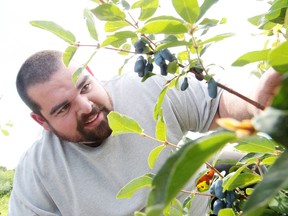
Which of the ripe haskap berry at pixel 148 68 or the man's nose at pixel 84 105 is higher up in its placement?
the ripe haskap berry at pixel 148 68

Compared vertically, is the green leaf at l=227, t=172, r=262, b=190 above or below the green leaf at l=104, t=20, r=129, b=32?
below

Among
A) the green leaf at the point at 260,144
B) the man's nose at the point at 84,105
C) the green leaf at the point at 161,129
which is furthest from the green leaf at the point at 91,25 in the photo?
the man's nose at the point at 84,105

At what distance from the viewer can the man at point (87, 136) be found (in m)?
1.88

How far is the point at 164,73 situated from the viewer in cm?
67

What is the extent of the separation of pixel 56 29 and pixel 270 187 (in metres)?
0.54

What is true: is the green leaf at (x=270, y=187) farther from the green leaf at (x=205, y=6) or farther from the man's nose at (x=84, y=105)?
the man's nose at (x=84, y=105)

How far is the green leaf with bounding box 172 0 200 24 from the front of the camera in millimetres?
506

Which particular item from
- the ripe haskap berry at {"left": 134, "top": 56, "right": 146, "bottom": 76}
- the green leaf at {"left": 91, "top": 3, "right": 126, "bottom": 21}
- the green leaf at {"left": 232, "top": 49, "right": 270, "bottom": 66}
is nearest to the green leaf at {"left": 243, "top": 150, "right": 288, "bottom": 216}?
the green leaf at {"left": 232, "top": 49, "right": 270, "bottom": 66}

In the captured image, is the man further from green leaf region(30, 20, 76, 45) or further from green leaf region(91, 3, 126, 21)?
green leaf region(91, 3, 126, 21)

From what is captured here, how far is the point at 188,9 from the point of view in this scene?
0.52 m

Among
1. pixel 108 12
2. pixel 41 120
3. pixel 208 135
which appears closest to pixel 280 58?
pixel 208 135

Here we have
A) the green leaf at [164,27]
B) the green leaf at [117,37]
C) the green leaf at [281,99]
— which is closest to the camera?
the green leaf at [281,99]

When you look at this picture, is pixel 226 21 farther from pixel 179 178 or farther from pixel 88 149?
pixel 88 149

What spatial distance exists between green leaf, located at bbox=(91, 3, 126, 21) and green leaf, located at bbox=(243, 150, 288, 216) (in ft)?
1.24
